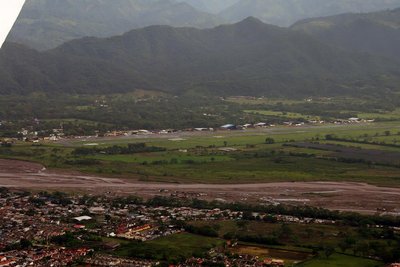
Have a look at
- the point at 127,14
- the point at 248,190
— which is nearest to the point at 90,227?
the point at 248,190

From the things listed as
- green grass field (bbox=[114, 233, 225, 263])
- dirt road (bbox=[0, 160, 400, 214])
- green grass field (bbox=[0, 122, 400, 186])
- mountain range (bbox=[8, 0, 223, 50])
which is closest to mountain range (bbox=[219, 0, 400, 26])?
mountain range (bbox=[8, 0, 223, 50])

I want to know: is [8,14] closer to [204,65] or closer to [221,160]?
[221,160]

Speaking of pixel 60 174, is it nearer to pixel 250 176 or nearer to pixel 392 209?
pixel 250 176

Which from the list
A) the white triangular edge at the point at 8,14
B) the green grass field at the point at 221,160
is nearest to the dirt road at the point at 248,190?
the green grass field at the point at 221,160

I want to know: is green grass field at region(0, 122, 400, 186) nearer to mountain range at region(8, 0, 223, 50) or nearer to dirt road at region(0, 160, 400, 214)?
dirt road at region(0, 160, 400, 214)

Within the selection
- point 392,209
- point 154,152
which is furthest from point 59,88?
point 392,209

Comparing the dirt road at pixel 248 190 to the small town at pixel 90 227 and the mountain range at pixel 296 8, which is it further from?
the mountain range at pixel 296 8

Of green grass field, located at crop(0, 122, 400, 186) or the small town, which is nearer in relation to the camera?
the small town
